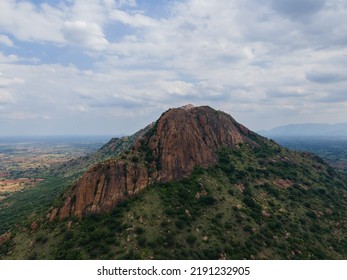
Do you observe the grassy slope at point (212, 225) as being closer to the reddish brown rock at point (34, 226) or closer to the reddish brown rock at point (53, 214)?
the reddish brown rock at point (34, 226)

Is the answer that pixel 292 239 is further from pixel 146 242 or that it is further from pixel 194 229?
pixel 146 242

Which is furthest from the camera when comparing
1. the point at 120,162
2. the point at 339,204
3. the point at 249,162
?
the point at 249,162

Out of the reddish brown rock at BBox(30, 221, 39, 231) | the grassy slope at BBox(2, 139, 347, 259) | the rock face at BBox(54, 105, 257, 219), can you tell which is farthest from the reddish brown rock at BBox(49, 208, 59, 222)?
the reddish brown rock at BBox(30, 221, 39, 231)

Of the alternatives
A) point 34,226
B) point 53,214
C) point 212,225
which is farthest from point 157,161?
point 34,226

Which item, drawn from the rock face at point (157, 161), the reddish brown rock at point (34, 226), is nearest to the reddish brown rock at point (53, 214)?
the rock face at point (157, 161)

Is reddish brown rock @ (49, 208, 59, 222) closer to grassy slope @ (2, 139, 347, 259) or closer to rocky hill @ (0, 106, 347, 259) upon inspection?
rocky hill @ (0, 106, 347, 259)

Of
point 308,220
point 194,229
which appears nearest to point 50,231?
point 194,229

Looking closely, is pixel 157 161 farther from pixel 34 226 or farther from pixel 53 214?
pixel 34 226
